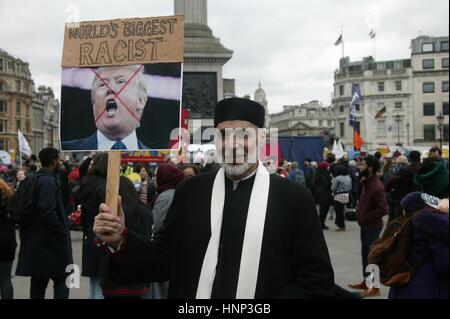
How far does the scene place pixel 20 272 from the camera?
6543 millimetres

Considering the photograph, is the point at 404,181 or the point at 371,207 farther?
the point at 404,181

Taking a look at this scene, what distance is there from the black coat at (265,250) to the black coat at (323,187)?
12.6 meters

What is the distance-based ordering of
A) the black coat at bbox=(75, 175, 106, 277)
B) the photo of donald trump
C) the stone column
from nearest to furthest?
the photo of donald trump
the black coat at bbox=(75, 175, 106, 277)
the stone column

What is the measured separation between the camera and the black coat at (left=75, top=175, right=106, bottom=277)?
5.45m

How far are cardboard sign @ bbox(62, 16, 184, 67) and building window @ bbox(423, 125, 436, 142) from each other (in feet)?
280

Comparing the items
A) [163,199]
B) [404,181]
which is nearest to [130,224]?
[163,199]

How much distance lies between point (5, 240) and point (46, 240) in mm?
533

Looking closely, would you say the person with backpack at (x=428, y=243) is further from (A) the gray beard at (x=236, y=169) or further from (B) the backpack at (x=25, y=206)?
(B) the backpack at (x=25, y=206)

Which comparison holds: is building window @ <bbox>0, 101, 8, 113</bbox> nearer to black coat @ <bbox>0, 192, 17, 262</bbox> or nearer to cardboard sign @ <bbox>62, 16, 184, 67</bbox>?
black coat @ <bbox>0, 192, 17, 262</bbox>

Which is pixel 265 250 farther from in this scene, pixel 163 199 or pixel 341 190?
pixel 341 190

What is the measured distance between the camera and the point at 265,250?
305cm

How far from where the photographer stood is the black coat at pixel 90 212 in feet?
17.9

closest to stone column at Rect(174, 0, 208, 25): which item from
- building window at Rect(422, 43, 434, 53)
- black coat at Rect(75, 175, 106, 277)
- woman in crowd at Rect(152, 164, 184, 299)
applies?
woman in crowd at Rect(152, 164, 184, 299)
